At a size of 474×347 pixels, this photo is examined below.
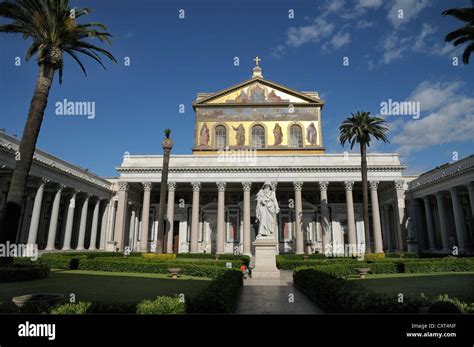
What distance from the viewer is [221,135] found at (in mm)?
40562

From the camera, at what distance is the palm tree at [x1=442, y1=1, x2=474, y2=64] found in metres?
14.6

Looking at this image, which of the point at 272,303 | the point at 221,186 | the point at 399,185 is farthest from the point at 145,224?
the point at 399,185

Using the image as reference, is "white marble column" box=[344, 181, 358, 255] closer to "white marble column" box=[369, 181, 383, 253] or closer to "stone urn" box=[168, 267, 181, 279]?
"white marble column" box=[369, 181, 383, 253]

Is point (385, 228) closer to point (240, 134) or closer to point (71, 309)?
point (240, 134)

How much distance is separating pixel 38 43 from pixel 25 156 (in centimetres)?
604

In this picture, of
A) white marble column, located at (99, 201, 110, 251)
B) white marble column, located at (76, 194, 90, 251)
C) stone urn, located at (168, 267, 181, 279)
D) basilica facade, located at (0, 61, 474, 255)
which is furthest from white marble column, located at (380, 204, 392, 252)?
white marble column, located at (76, 194, 90, 251)

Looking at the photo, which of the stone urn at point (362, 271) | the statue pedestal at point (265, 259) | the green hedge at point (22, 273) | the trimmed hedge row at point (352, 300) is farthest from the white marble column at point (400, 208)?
the green hedge at point (22, 273)

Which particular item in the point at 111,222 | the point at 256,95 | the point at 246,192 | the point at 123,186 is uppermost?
the point at 256,95

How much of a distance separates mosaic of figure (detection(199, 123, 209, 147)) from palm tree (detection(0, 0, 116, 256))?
24236 millimetres

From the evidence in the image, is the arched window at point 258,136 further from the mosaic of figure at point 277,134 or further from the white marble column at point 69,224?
the white marble column at point 69,224

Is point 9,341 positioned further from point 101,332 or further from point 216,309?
point 216,309

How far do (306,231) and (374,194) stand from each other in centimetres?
1033

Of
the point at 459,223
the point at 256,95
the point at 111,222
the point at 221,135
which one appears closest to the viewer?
the point at 459,223

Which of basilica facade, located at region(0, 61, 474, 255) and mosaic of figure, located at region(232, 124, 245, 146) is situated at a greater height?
mosaic of figure, located at region(232, 124, 245, 146)
